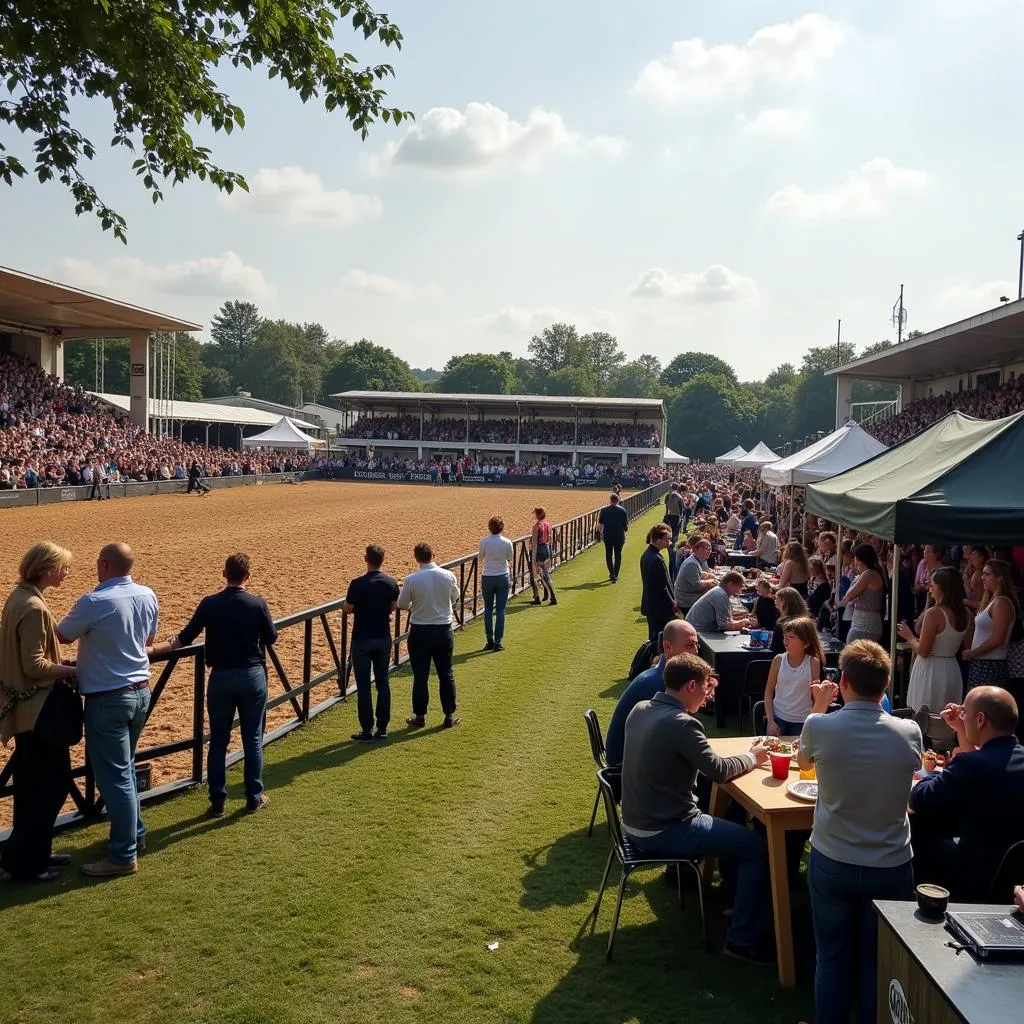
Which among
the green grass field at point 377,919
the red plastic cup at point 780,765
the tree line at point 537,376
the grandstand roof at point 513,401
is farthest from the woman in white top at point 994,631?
the tree line at point 537,376

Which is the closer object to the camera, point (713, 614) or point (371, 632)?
point (371, 632)

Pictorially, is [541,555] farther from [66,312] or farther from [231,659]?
[66,312]

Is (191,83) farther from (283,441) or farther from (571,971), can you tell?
(283,441)

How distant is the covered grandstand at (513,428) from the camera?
215 feet

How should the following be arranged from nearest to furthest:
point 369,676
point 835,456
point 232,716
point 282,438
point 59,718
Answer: point 59,718 → point 232,716 → point 369,676 → point 835,456 → point 282,438

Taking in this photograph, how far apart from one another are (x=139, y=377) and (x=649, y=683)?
43902mm

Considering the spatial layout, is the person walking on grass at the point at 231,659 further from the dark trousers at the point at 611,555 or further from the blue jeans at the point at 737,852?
the dark trousers at the point at 611,555

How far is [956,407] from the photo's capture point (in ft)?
88.2

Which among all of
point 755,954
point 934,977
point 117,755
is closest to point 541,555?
point 117,755

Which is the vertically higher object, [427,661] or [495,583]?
[495,583]

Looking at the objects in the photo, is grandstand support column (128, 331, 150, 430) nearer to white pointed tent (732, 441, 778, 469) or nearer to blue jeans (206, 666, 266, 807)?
white pointed tent (732, 441, 778, 469)

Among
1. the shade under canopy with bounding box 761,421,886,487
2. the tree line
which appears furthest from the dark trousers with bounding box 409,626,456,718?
the tree line

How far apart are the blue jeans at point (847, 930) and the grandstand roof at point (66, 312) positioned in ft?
108

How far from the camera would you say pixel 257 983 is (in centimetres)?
402
